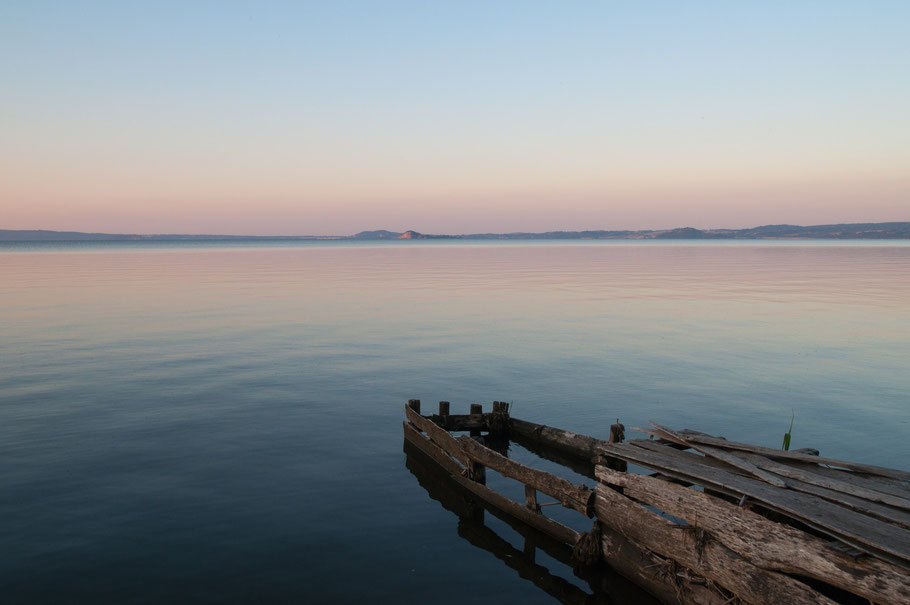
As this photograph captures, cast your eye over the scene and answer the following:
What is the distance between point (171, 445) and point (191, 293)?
1490 inches

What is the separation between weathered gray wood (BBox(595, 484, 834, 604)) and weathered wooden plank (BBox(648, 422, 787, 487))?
4.73 feet

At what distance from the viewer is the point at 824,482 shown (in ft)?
28.6

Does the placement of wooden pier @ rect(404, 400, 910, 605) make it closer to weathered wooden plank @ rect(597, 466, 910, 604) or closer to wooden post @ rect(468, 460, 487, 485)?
weathered wooden plank @ rect(597, 466, 910, 604)

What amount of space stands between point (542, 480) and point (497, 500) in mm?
1764

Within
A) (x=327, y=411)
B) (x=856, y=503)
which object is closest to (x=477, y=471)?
(x=327, y=411)

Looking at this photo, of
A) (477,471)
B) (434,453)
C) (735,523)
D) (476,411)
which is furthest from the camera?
(476,411)

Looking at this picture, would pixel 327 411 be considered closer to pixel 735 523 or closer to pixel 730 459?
pixel 730 459

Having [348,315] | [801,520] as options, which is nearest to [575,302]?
[348,315]

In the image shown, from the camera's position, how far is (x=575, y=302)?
4438 cm

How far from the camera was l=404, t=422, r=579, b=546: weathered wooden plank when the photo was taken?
10.8m

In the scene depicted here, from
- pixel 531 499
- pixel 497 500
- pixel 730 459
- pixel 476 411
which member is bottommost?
pixel 497 500

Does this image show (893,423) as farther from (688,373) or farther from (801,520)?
(801,520)

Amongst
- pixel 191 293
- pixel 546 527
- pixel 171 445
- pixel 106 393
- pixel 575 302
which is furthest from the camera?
pixel 191 293

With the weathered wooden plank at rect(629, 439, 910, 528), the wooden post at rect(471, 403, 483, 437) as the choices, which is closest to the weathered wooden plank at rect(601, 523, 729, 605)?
the weathered wooden plank at rect(629, 439, 910, 528)
